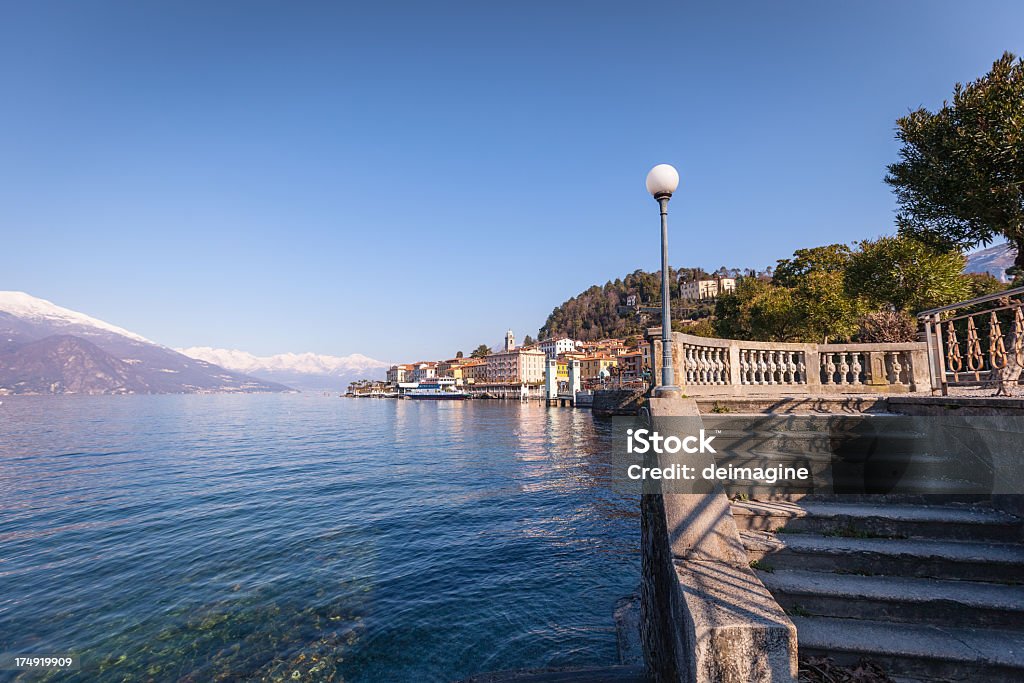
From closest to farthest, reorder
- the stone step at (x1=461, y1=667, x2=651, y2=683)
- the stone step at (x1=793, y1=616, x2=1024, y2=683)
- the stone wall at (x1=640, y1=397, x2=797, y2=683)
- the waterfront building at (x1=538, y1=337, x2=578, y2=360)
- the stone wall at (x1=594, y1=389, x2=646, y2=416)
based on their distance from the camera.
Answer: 1. the stone wall at (x1=640, y1=397, x2=797, y2=683)
2. the stone step at (x1=793, y1=616, x2=1024, y2=683)
3. the stone step at (x1=461, y1=667, x2=651, y2=683)
4. the stone wall at (x1=594, y1=389, x2=646, y2=416)
5. the waterfront building at (x1=538, y1=337, x2=578, y2=360)

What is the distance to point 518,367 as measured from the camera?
15200 centimetres

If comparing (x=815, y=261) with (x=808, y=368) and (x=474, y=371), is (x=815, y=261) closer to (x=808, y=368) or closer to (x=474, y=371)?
(x=808, y=368)

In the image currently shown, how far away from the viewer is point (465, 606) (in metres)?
9.40

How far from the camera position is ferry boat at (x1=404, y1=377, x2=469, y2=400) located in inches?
6058

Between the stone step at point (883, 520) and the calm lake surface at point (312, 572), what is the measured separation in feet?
13.4

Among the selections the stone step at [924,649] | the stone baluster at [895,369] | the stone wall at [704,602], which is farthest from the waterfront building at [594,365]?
the stone step at [924,649]

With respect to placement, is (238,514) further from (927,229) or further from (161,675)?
(927,229)

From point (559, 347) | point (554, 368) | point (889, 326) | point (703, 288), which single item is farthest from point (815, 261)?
point (703, 288)

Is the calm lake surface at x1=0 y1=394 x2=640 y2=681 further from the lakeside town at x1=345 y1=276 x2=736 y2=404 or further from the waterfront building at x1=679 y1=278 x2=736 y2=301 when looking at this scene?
the waterfront building at x1=679 y1=278 x2=736 y2=301

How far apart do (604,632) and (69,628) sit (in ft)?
33.4

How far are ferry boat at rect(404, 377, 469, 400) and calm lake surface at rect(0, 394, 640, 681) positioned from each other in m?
129

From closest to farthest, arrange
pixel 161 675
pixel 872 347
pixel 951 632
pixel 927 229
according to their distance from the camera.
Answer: pixel 951 632 < pixel 161 675 < pixel 872 347 < pixel 927 229

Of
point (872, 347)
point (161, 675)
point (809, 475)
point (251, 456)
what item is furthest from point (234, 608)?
point (251, 456)

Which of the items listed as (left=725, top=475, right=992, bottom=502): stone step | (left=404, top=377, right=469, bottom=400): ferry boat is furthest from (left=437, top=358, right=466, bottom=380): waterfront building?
(left=725, top=475, right=992, bottom=502): stone step
